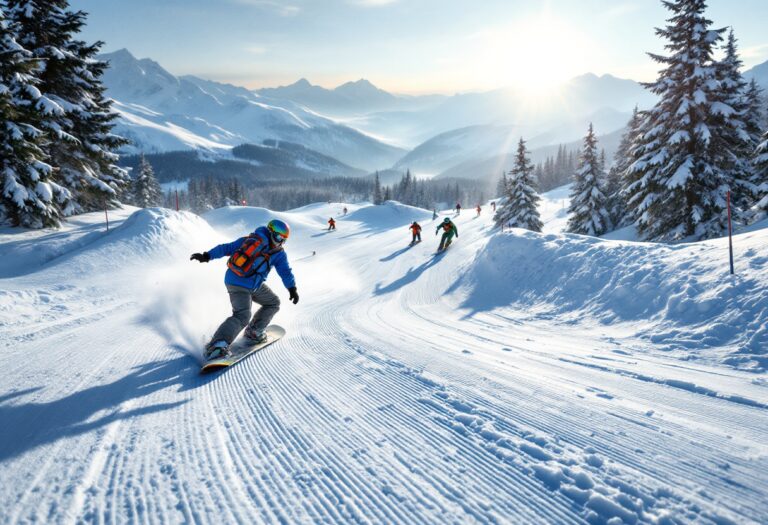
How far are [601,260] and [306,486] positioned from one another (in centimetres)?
823

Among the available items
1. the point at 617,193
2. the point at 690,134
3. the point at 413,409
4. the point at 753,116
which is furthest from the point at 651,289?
the point at 617,193

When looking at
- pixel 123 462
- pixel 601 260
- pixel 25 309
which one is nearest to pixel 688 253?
pixel 601 260

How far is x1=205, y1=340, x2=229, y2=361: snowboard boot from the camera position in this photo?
4566mm

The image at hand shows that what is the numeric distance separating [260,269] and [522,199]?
29.5 m

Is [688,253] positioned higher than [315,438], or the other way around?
[688,253]

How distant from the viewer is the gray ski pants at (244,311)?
4.89 m

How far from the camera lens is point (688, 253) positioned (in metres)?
7.01

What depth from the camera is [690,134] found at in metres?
15.9

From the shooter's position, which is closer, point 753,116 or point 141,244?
point 141,244

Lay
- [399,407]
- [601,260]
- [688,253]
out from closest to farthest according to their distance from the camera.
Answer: [399,407], [688,253], [601,260]

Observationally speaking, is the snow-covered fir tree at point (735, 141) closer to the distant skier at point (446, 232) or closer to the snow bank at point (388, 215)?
the distant skier at point (446, 232)

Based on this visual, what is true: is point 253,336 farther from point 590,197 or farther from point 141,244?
point 590,197

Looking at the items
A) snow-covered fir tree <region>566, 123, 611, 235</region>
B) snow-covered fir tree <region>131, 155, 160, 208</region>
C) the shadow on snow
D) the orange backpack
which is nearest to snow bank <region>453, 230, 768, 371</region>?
the orange backpack

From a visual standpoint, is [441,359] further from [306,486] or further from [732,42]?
[732,42]
